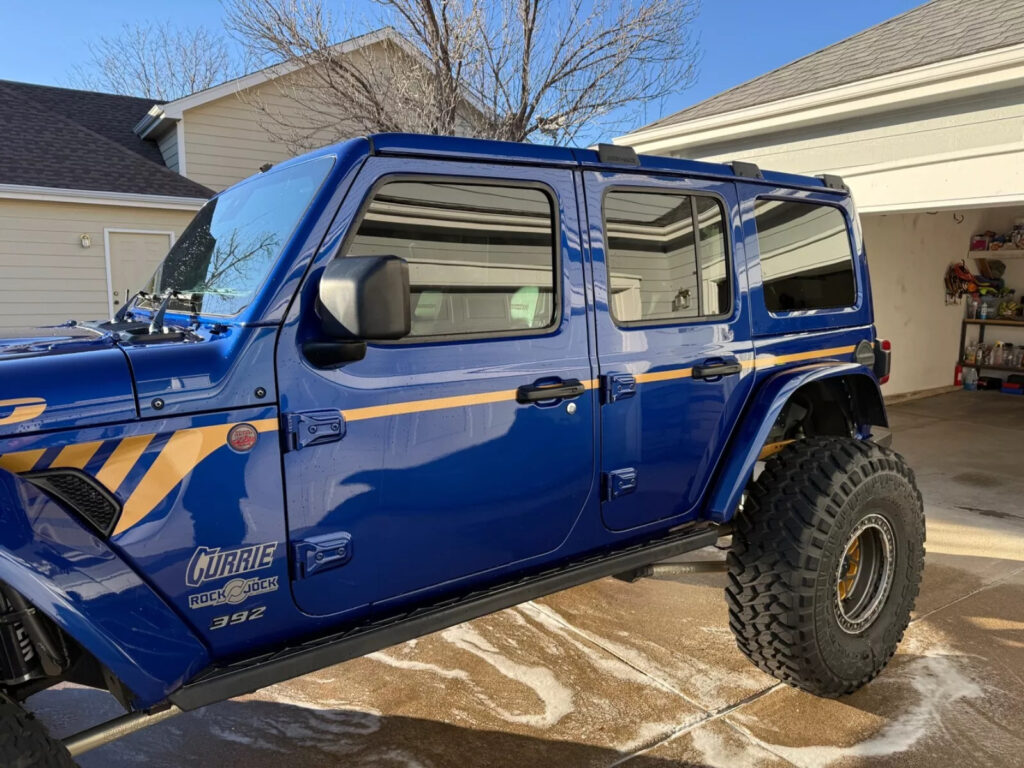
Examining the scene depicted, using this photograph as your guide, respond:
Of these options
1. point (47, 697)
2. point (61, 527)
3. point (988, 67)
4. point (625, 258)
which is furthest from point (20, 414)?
point (988, 67)

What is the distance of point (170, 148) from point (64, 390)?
43.4 ft

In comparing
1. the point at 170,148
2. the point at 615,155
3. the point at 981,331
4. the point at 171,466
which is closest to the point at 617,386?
the point at 615,155

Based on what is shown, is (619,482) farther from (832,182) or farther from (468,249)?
(832,182)

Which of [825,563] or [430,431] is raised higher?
[430,431]

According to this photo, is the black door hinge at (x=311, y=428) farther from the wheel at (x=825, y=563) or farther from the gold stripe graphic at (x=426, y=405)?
the wheel at (x=825, y=563)

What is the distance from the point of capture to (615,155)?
2598 millimetres

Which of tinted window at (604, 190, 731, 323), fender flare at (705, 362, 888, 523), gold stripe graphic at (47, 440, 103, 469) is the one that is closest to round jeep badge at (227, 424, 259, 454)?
gold stripe graphic at (47, 440, 103, 469)

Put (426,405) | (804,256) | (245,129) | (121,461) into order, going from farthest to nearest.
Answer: (245,129) < (804,256) < (426,405) < (121,461)

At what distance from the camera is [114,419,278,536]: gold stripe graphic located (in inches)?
67.5

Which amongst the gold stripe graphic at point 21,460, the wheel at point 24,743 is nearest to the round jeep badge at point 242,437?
the gold stripe graphic at point 21,460

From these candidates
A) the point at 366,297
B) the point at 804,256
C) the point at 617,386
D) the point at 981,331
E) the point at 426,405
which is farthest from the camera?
the point at 981,331

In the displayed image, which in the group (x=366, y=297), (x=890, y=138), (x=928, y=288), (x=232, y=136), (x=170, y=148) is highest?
(x=232, y=136)

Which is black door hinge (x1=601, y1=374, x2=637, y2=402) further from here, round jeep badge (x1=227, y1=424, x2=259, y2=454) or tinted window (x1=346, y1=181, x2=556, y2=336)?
round jeep badge (x1=227, y1=424, x2=259, y2=454)

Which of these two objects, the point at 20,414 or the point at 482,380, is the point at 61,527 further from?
the point at 482,380
